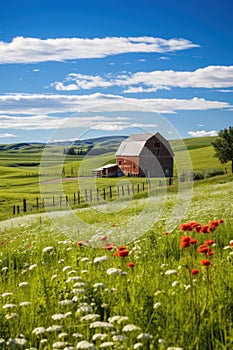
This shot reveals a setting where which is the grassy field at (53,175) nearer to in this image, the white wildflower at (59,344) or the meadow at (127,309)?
the meadow at (127,309)

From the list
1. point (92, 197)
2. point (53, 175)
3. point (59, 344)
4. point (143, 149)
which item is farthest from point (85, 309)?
point (92, 197)

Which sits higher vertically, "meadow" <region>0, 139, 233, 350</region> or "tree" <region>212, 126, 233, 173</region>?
"tree" <region>212, 126, 233, 173</region>

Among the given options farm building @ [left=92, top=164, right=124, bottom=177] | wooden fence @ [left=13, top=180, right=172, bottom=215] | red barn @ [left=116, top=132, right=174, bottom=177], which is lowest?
wooden fence @ [left=13, top=180, right=172, bottom=215]

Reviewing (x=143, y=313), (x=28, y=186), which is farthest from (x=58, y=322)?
(x=28, y=186)

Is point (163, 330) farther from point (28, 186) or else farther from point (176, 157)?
point (28, 186)

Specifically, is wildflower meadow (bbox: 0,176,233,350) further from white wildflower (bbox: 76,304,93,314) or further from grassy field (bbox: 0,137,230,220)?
grassy field (bbox: 0,137,230,220)

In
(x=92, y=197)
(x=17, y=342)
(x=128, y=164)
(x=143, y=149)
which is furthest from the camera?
(x=92, y=197)

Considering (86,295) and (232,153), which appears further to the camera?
(232,153)

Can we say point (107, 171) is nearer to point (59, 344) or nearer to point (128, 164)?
point (128, 164)

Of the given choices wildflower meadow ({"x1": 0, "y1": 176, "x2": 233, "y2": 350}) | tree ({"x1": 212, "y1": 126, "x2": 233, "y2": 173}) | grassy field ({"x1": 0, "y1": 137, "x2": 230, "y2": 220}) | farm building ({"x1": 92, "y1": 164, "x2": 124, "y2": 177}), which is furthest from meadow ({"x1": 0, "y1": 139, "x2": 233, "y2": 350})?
tree ({"x1": 212, "y1": 126, "x2": 233, "y2": 173})
